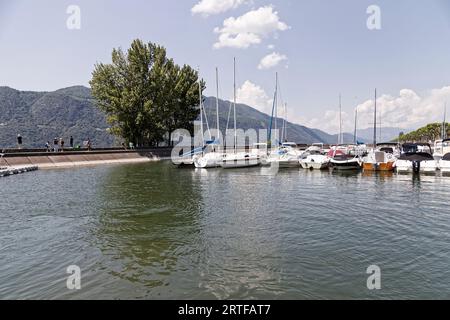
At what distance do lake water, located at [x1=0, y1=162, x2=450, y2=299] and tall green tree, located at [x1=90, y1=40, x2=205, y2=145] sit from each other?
49285 millimetres

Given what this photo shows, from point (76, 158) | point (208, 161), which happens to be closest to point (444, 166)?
point (208, 161)

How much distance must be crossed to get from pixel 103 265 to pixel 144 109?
6538cm

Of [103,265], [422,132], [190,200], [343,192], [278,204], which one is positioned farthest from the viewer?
[422,132]

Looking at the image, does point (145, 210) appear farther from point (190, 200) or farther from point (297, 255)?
point (297, 255)

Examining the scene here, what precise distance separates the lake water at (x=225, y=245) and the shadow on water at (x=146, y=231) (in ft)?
0.19

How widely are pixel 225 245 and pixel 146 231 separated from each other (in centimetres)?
468

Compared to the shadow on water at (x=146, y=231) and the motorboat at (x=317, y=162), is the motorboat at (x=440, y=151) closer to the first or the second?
the motorboat at (x=317, y=162)

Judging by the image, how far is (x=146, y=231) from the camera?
52.4 feet

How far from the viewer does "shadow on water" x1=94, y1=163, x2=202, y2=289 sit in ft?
37.2

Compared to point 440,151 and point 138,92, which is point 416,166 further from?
point 138,92

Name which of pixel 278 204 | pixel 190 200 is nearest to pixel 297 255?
pixel 278 204

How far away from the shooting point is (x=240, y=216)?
19.0 meters

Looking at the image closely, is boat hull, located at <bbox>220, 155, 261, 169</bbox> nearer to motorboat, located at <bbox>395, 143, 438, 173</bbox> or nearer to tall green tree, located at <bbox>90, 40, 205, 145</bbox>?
motorboat, located at <bbox>395, 143, 438, 173</bbox>

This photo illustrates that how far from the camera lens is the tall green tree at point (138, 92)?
7269 cm
